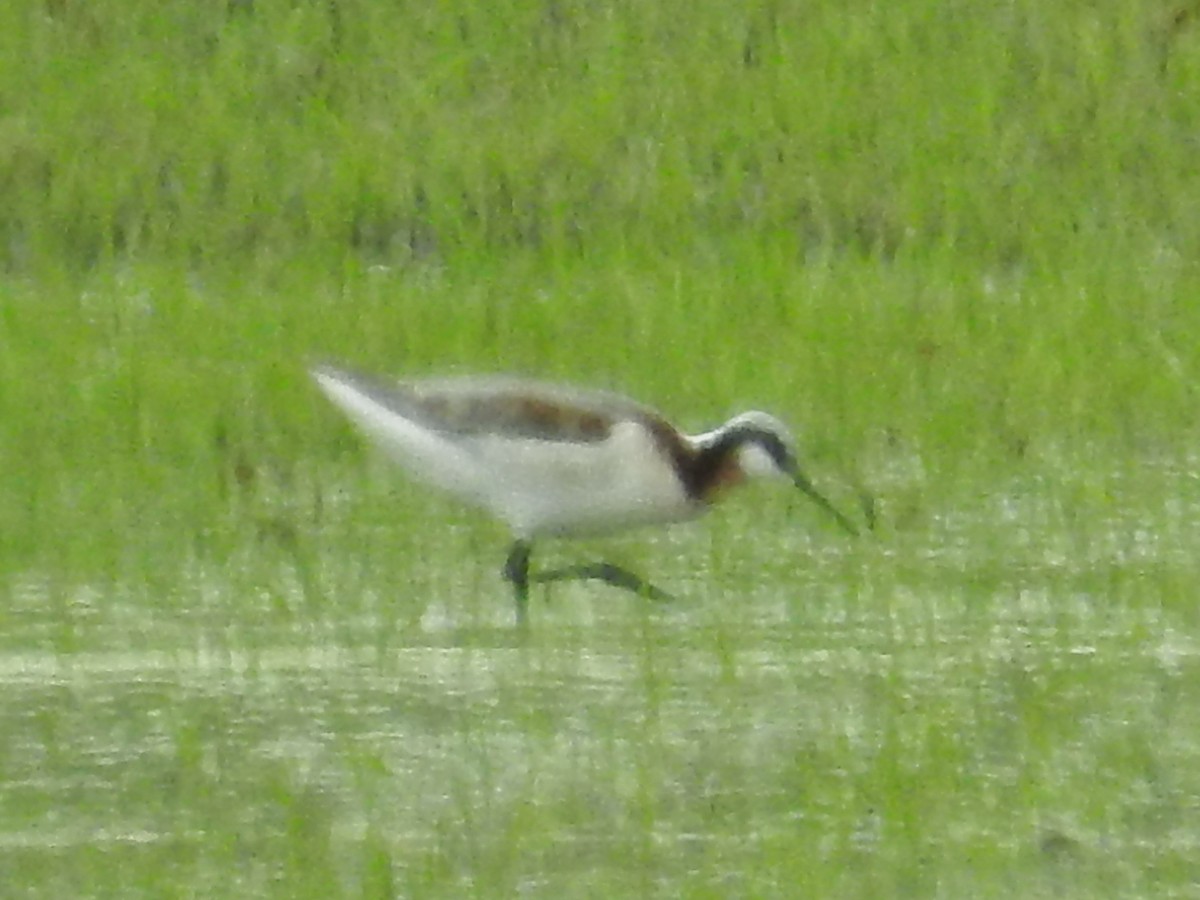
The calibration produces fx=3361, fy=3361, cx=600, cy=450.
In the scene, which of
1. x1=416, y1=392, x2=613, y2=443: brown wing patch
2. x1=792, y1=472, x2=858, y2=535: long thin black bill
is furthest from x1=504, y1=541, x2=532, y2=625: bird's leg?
x1=792, y1=472, x2=858, y2=535: long thin black bill

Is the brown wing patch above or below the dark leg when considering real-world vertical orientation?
above

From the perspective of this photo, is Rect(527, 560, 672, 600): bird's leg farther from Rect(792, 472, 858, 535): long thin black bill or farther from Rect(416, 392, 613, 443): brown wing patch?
Rect(792, 472, 858, 535): long thin black bill

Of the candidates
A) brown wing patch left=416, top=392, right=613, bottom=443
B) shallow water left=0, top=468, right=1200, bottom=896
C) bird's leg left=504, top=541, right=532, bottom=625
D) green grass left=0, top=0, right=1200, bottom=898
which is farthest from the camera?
brown wing patch left=416, top=392, right=613, bottom=443

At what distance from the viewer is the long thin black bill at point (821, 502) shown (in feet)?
17.5

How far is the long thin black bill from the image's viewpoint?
5.34 m

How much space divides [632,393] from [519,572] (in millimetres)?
A: 1166

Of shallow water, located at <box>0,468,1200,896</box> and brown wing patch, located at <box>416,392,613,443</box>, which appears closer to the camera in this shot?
shallow water, located at <box>0,468,1200,896</box>

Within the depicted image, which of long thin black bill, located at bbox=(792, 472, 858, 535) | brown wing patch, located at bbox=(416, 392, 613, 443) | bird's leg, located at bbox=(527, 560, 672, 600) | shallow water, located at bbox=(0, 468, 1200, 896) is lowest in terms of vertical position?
shallow water, located at bbox=(0, 468, 1200, 896)

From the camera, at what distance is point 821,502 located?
5391 millimetres

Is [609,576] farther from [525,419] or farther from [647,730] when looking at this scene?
[647,730]

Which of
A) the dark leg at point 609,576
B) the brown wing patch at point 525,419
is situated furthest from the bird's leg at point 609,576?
the brown wing patch at point 525,419

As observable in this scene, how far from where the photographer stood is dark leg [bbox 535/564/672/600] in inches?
199

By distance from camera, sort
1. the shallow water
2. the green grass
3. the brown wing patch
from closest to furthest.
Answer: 1. the shallow water
2. the green grass
3. the brown wing patch

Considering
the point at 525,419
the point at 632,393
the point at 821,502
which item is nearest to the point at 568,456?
the point at 525,419
